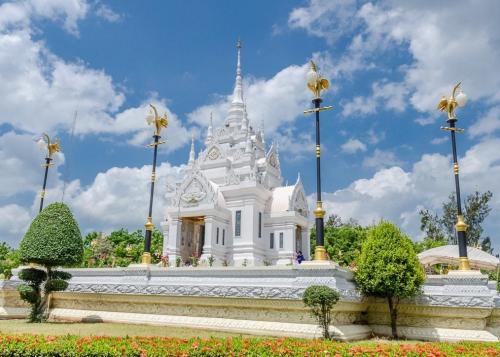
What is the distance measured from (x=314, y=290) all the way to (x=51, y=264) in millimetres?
10630

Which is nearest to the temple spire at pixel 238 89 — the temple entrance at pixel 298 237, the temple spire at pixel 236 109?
the temple spire at pixel 236 109

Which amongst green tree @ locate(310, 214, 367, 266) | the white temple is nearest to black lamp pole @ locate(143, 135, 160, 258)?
the white temple

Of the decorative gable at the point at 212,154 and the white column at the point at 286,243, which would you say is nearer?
the white column at the point at 286,243

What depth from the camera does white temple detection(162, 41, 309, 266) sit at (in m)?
31.0

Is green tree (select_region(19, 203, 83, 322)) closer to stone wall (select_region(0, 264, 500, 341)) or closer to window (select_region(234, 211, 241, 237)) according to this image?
stone wall (select_region(0, 264, 500, 341))

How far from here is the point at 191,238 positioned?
33.4m

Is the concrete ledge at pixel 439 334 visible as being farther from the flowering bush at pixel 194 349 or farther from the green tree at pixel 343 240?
the green tree at pixel 343 240

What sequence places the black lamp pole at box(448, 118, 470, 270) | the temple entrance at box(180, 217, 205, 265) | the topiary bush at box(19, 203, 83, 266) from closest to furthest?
the black lamp pole at box(448, 118, 470, 270) < the topiary bush at box(19, 203, 83, 266) < the temple entrance at box(180, 217, 205, 265)

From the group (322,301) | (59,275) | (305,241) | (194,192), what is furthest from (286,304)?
(305,241)

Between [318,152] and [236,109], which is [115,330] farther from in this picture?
[236,109]

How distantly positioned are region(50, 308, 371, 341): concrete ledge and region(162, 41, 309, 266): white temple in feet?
34.8

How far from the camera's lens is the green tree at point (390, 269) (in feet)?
50.0

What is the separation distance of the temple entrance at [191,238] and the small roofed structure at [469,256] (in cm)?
1531

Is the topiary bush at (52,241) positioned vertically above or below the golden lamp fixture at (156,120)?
below
